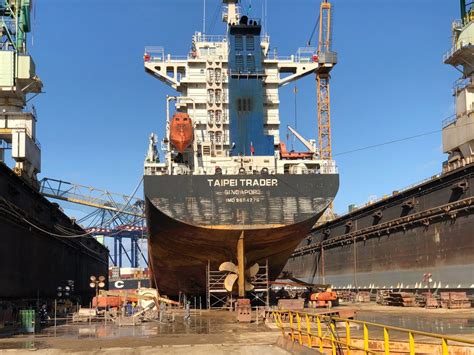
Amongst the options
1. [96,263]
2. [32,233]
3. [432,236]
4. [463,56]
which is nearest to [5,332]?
[32,233]

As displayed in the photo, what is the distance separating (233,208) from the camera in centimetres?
2675

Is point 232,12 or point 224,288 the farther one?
point 232,12

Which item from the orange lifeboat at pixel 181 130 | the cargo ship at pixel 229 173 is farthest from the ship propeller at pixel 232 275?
the orange lifeboat at pixel 181 130

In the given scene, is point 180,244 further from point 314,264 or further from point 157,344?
point 314,264

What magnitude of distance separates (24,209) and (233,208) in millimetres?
13025

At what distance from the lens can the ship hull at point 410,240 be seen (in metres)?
30.4

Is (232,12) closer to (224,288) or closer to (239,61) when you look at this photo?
(239,61)

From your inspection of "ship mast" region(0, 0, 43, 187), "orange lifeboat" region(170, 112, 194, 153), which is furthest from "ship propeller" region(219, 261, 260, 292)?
"ship mast" region(0, 0, 43, 187)

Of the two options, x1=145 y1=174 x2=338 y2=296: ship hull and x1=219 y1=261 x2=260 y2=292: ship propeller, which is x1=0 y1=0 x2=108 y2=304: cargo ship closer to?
x1=145 y1=174 x2=338 y2=296: ship hull

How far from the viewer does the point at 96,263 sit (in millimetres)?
67875

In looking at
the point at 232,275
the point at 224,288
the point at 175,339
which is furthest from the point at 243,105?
the point at 175,339

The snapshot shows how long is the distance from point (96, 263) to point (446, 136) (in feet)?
147

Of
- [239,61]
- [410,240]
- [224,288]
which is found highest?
[239,61]

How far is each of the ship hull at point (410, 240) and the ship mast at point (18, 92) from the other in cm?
2729
